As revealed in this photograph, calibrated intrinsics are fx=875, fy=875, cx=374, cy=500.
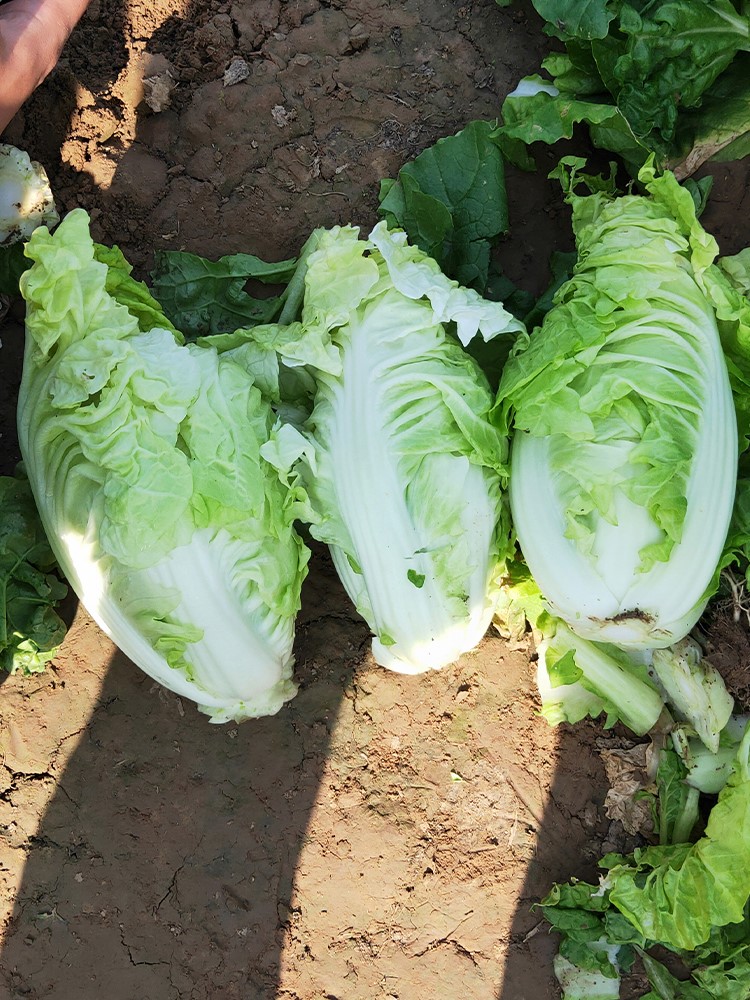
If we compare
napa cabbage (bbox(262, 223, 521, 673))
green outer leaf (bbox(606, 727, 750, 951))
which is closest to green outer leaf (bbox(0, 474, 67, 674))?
napa cabbage (bbox(262, 223, 521, 673))

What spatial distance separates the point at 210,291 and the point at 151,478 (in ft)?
3.46

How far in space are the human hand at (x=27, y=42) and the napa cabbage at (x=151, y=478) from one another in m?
0.59

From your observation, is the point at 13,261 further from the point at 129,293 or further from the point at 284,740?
the point at 284,740

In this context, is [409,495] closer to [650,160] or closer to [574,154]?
[650,160]

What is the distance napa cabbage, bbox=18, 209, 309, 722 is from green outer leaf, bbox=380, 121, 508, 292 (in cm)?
96

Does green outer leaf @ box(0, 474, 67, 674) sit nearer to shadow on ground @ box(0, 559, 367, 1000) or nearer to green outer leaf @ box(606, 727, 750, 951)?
shadow on ground @ box(0, 559, 367, 1000)

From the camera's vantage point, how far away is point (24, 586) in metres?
3.38

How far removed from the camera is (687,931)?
315cm

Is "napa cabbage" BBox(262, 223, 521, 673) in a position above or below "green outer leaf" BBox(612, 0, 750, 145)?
below

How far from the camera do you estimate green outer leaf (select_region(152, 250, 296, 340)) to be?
11.5ft

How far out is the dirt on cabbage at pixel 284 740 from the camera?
137 inches

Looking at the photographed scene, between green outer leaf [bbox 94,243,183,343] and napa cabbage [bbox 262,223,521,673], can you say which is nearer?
napa cabbage [bbox 262,223,521,673]

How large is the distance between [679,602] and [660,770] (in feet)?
2.89

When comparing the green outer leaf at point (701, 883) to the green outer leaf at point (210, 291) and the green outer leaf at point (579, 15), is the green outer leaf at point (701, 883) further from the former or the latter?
the green outer leaf at point (579, 15)
